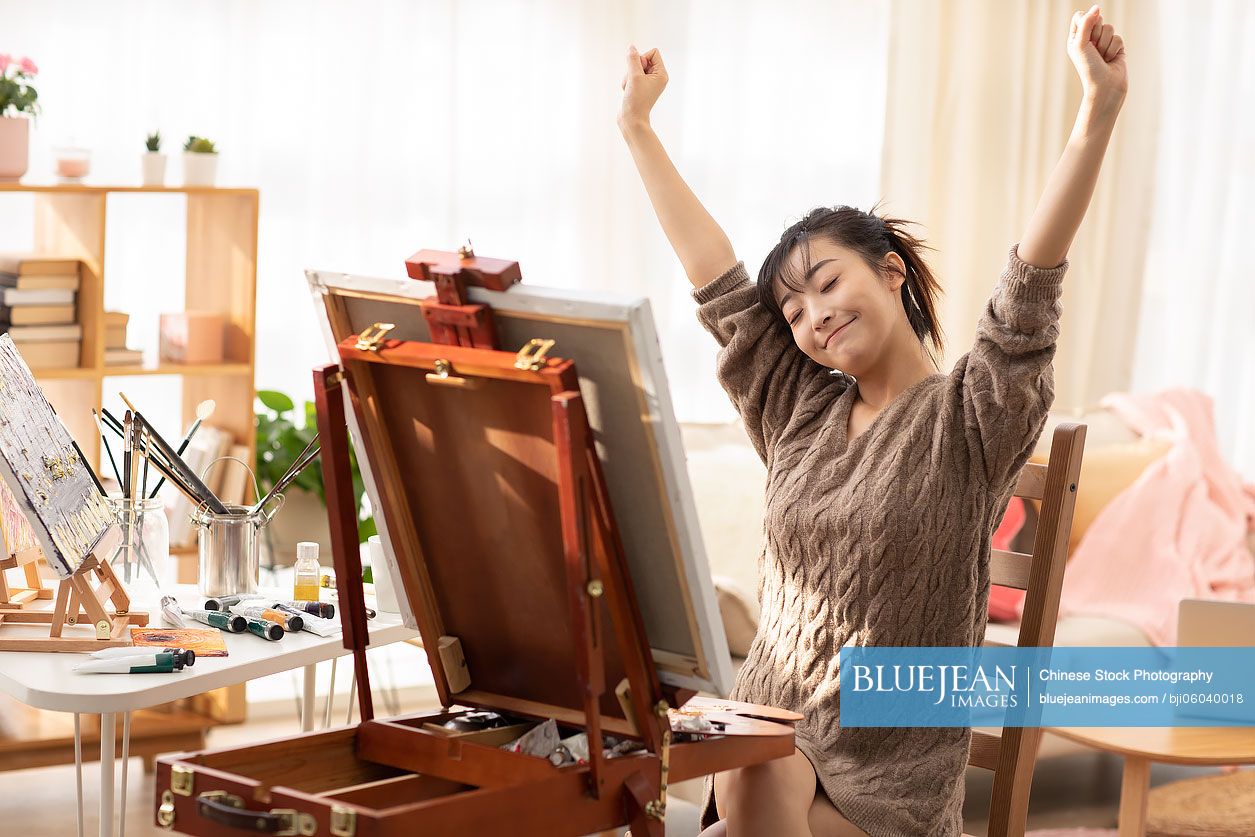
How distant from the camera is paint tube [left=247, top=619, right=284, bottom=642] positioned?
6.42 ft

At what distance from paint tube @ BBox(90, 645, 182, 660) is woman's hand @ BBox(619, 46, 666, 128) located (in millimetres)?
895

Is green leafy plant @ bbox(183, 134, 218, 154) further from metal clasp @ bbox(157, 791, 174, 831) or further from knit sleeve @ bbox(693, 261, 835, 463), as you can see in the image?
metal clasp @ bbox(157, 791, 174, 831)

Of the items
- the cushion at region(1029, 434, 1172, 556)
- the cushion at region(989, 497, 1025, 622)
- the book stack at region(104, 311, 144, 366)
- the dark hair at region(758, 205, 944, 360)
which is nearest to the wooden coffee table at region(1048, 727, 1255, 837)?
the cushion at region(989, 497, 1025, 622)

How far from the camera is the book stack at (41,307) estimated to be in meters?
3.18

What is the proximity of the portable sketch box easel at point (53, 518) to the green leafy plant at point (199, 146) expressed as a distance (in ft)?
4.85

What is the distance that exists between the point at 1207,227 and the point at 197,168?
129 inches

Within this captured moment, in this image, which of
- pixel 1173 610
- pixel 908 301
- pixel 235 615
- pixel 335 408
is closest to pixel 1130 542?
pixel 1173 610

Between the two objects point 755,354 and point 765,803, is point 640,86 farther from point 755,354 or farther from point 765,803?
point 765,803

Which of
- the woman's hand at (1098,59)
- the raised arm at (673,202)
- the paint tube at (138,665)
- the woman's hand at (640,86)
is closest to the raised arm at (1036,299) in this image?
the woman's hand at (1098,59)

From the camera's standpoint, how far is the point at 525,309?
1.25 m

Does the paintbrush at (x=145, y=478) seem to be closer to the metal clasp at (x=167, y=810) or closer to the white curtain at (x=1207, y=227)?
the metal clasp at (x=167, y=810)

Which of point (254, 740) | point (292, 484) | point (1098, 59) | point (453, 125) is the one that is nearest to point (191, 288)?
point (292, 484)

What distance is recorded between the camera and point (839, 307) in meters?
1.76

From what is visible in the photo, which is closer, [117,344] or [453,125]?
[117,344]
